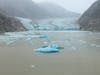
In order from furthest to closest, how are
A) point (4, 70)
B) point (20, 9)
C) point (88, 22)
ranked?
point (20, 9), point (88, 22), point (4, 70)

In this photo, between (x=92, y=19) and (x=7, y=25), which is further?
(x=92, y=19)

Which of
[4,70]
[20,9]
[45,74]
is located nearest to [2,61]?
[4,70]

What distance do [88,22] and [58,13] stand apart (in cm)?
9397

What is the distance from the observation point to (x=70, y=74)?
51.4ft

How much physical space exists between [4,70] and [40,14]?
143817mm

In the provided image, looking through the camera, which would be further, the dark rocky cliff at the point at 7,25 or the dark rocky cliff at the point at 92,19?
the dark rocky cliff at the point at 92,19

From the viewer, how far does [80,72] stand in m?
16.2

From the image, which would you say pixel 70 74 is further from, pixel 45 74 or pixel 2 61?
pixel 2 61

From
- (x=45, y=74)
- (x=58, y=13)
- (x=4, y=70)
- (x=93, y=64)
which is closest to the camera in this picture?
(x=45, y=74)

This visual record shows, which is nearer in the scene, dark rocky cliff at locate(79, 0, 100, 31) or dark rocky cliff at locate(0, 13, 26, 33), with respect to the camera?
dark rocky cliff at locate(0, 13, 26, 33)

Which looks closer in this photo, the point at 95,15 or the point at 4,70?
the point at 4,70

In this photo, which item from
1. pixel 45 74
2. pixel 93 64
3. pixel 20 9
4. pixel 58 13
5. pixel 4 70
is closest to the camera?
pixel 45 74

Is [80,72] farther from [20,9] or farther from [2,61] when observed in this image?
[20,9]

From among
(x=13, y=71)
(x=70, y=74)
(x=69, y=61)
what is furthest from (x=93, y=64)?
(x=13, y=71)
